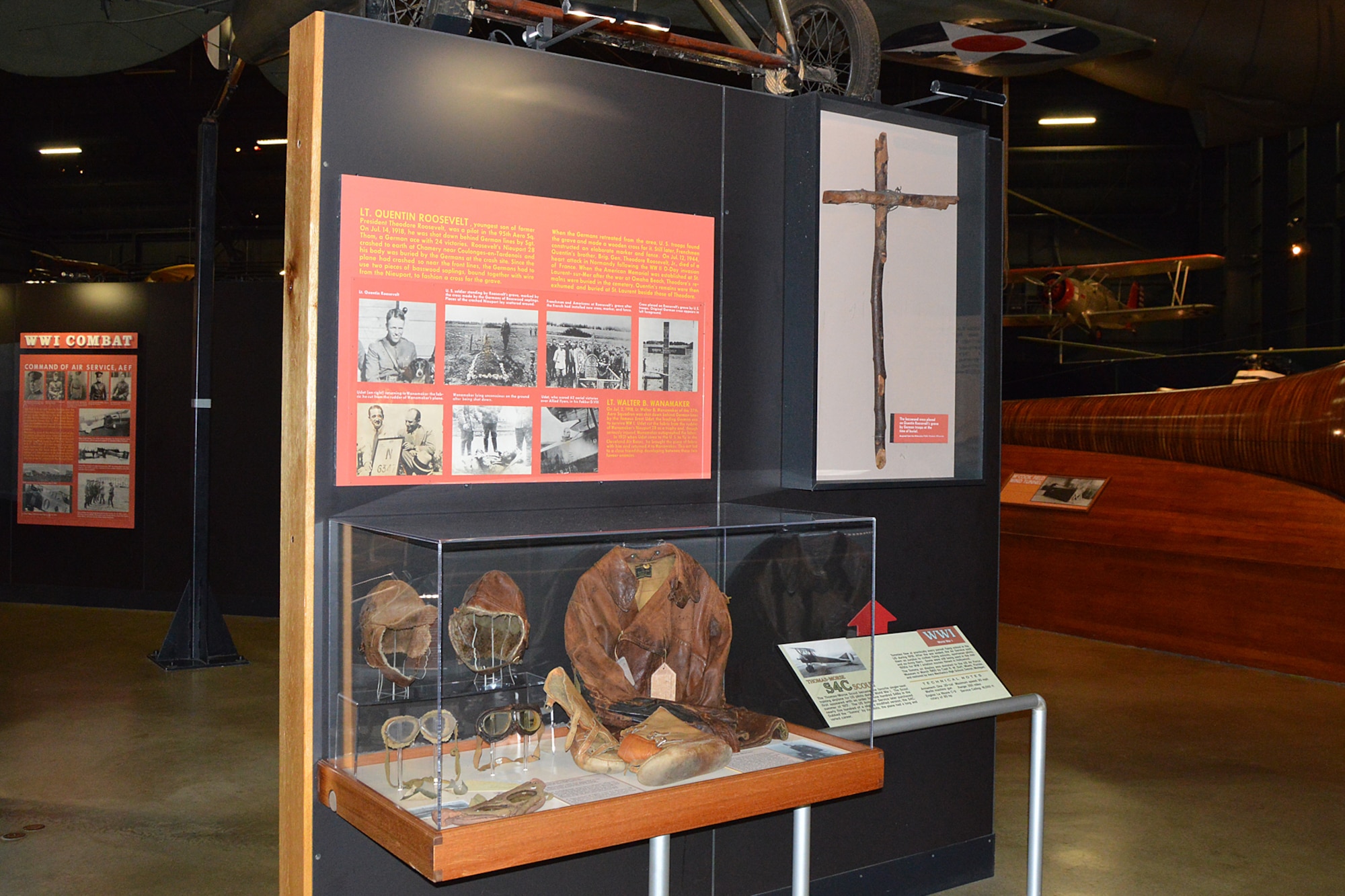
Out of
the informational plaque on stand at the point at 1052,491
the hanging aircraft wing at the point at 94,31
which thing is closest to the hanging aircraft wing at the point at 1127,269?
the informational plaque on stand at the point at 1052,491

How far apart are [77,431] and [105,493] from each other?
19.9 inches

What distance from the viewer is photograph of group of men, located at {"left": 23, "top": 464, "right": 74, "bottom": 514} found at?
785 cm

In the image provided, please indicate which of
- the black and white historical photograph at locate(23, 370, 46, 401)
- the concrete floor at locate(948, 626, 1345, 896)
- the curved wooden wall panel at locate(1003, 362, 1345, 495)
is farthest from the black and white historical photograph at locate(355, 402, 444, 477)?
the black and white historical photograph at locate(23, 370, 46, 401)

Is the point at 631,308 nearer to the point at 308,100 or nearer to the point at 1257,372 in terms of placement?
the point at 308,100

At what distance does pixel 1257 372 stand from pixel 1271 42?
228 cm

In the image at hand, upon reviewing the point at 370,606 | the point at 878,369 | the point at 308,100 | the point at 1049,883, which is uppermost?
the point at 308,100

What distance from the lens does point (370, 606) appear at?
6.45 ft

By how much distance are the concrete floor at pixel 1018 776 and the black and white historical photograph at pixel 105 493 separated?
4.60 ft

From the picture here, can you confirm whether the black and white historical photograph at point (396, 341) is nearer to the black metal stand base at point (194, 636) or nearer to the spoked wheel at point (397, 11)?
the spoked wheel at point (397, 11)

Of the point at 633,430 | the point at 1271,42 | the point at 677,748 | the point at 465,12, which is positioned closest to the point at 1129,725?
the point at 633,430

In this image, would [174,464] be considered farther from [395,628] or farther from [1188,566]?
[1188,566]

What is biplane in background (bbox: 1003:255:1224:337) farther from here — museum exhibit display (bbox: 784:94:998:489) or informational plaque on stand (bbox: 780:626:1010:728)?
informational plaque on stand (bbox: 780:626:1010:728)

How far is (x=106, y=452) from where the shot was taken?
7.77 meters

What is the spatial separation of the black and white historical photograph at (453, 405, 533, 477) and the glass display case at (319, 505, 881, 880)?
0.19 m
